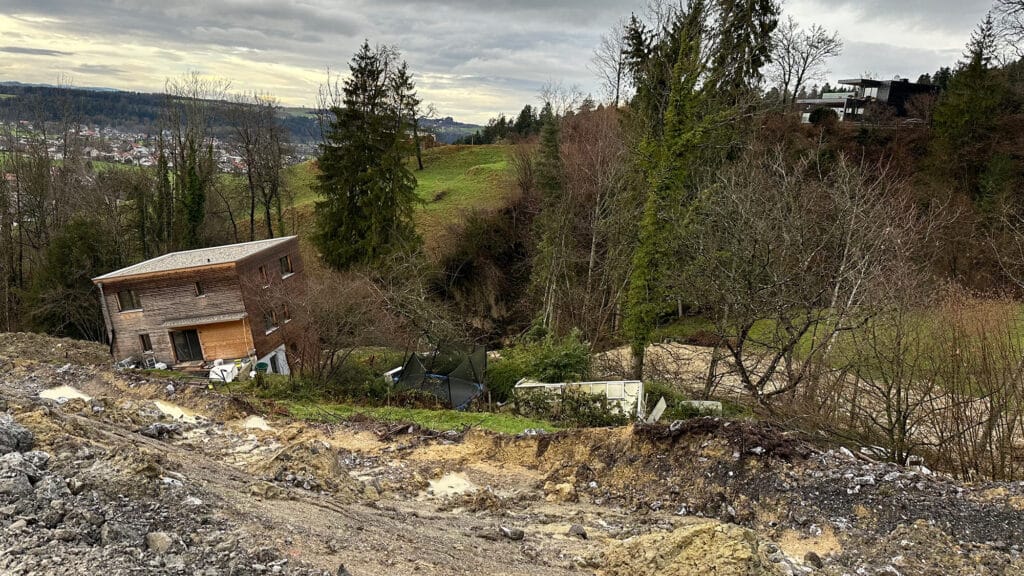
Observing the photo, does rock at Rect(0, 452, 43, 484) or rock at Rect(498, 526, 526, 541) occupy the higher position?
rock at Rect(0, 452, 43, 484)

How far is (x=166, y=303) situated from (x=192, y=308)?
1.02 meters

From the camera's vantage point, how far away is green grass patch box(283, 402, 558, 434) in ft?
40.4

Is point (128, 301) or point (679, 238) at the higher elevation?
point (679, 238)

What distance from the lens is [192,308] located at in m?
21.3

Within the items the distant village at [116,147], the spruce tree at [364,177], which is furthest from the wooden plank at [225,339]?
the distant village at [116,147]

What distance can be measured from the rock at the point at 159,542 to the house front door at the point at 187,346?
1931 centimetres

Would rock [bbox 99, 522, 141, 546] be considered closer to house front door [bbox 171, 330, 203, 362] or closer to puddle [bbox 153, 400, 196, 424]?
puddle [bbox 153, 400, 196, 424]

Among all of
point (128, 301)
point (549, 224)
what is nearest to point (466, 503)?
point (549, 224)

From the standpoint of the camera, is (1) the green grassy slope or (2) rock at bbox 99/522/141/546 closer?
(2) rock at bbox 99/522/141/546

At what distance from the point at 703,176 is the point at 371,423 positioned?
16532 mm

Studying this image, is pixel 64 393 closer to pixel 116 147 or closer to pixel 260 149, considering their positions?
pixel 260 149

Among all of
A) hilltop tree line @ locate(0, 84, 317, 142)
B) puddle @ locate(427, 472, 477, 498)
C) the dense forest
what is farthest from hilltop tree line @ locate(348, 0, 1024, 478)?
hilltop tree line @ locate(0, 84, 317, 142)

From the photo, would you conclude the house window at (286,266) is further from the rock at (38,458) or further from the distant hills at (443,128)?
the distant hills at (443,128)

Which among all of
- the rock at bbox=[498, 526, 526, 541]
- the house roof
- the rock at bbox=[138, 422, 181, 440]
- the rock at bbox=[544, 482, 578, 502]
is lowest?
the rock at bbox=[544, 482, 578, 502]
